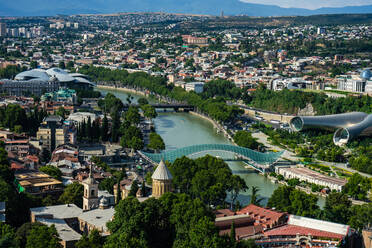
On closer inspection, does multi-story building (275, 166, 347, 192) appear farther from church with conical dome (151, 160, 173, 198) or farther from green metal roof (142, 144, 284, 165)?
church with conical dome (151, 160, 173, 198)

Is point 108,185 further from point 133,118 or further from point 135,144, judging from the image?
point 133,118

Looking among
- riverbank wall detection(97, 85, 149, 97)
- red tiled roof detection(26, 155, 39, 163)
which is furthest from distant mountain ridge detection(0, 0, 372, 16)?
red tiled roof detection(26, 155, 39, 163)

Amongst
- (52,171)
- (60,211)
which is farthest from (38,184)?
(60,211)

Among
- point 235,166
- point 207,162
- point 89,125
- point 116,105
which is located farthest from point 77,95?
point 207,162

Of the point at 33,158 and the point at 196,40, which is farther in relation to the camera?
the point at 196,40

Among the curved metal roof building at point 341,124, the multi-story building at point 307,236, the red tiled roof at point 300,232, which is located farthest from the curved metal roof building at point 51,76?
A: the multi-story building at point 307,236

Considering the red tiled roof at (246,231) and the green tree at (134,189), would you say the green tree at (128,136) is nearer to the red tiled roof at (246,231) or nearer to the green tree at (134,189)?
the green tree at (134,189)

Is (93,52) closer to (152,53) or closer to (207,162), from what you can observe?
(152,53)
